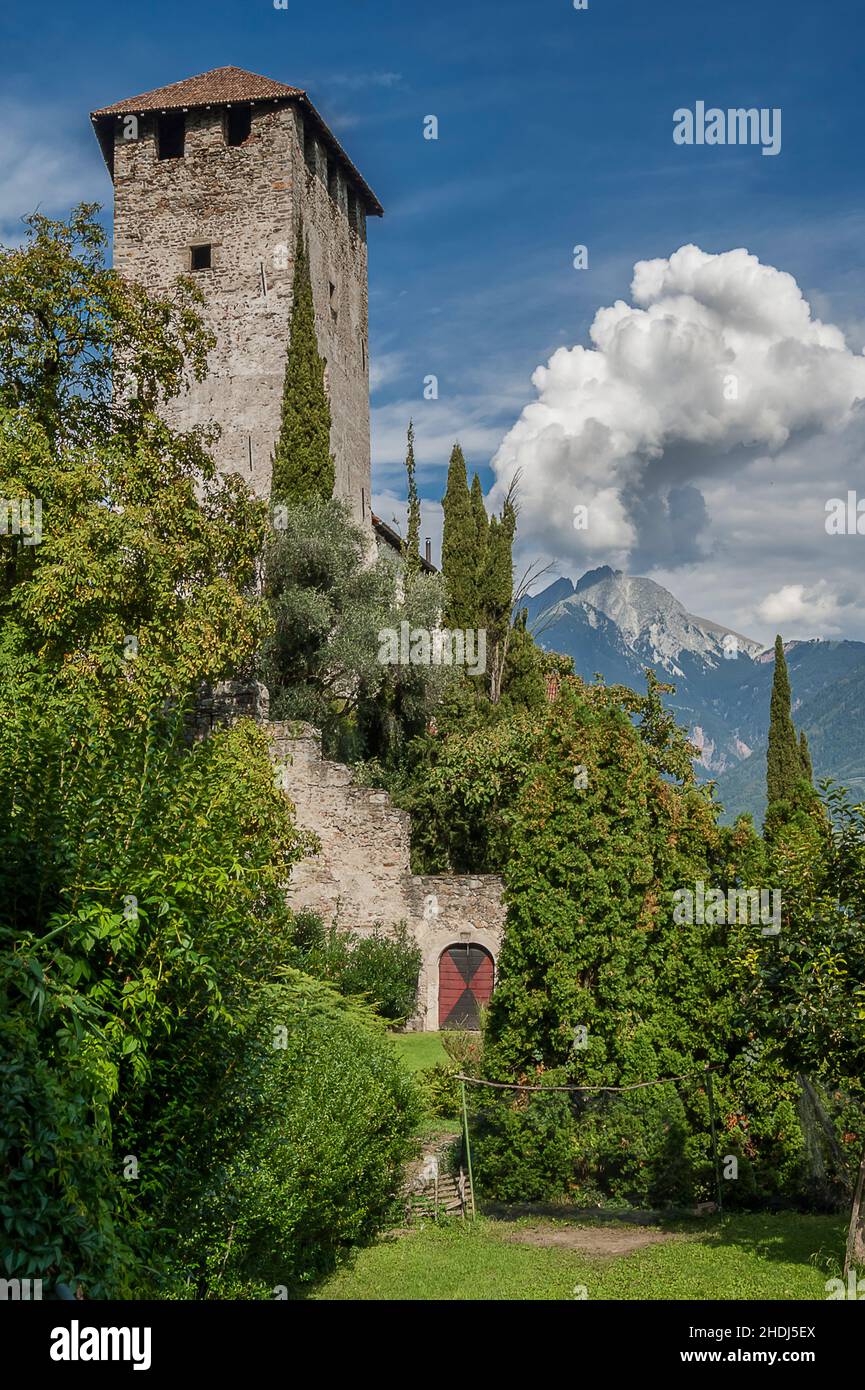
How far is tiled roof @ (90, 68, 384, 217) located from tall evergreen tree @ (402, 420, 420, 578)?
976cm

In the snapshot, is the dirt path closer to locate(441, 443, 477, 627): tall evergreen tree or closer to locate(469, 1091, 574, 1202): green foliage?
locate(469, 1091, 574, 1202): green foliage

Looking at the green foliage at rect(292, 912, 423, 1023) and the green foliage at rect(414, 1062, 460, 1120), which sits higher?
the green foliage at rect(292, 912, 423, 1023)

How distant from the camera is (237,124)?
36375mm

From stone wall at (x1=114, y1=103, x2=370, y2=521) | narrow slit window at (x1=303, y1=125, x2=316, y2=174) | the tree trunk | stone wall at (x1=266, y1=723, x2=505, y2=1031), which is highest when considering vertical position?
narrow slit window at (x1=303, y1=125, x2=316, y2=174)

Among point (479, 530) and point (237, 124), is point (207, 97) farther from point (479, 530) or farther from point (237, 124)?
point (479, 530)

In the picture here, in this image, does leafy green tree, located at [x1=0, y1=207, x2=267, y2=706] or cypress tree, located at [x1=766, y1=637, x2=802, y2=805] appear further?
cypress tree, located at [x1=766, y1=637, x2=802, y2=805]

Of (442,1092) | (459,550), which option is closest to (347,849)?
(442,1092)

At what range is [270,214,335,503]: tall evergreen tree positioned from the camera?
33156 mm

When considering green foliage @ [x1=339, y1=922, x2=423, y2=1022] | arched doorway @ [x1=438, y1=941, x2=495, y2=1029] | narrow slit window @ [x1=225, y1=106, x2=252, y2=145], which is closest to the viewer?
green foliage @ [x1=339, y1=922, x2=423, y2=1022]

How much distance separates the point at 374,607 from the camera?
3197 cm

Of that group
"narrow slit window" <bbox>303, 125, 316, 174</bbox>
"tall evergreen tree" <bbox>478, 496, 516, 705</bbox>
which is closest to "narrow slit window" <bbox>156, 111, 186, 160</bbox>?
"narrow slit window" <bbox>303, 125, 316, 174</bbox>

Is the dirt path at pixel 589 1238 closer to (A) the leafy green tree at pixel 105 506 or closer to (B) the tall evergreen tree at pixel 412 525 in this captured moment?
(A) the leafy green tree at pixel 105 506

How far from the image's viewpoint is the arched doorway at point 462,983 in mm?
28438
